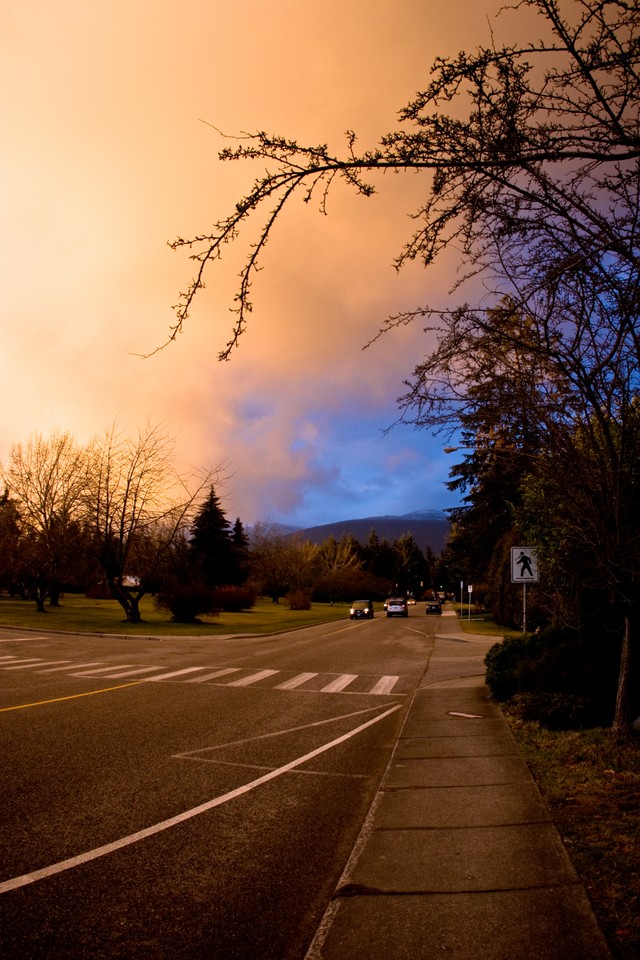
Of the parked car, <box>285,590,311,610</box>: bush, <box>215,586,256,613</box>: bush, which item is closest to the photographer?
the parked car

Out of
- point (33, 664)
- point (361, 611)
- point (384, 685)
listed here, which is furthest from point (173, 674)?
point (361, 611)

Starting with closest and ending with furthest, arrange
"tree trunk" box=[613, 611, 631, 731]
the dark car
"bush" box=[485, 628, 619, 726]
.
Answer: "tree trunk" box=[613, 611, 631, 731], "bush" box=[485, 628, 619, 726], the dark car

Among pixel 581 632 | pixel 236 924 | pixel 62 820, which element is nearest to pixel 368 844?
pixel 236 924

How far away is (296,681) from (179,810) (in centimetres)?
989

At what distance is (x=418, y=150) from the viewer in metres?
3.65

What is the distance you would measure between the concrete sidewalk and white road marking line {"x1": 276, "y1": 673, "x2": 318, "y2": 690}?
284 inches

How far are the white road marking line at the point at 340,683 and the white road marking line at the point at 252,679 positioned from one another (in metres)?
1.81

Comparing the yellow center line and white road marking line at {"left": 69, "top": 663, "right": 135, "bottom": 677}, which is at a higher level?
the yellow center line

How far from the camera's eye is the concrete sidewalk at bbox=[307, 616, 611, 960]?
3.42 m

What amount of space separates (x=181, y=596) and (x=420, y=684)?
2762cm

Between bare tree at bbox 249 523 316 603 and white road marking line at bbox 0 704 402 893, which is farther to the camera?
bare tree at bbox 249 523 316 603

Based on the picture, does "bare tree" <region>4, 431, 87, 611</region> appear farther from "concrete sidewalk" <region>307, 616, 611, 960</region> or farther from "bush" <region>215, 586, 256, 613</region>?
"concrete sidewalk" <region>307, 616, 611, 960</region>

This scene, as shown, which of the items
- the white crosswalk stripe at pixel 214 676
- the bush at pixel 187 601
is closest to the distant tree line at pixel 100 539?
the bush at pixel 187 601

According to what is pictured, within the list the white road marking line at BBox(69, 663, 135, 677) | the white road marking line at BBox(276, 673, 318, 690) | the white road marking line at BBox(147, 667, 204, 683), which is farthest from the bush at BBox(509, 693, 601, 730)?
the white road marking line at BBox(69, 663, 135, 677)
